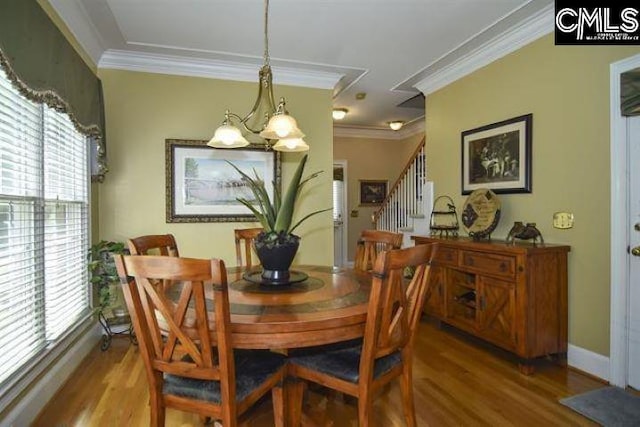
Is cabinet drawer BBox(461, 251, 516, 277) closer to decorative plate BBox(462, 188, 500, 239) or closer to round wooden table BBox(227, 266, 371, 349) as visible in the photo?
decorative plate BBox(462, 188, 500, 239)

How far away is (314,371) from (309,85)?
316cm

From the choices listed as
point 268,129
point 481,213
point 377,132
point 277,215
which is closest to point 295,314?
point 277,215

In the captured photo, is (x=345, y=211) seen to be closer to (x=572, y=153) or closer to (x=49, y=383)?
(x=572, y=153)


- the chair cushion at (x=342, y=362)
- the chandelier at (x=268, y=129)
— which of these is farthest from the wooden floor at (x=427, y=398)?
the chandelier at (x=268, y=129)

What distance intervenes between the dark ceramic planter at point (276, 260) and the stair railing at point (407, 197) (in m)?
2.71

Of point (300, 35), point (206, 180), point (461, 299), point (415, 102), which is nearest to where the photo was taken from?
point (300, 35)

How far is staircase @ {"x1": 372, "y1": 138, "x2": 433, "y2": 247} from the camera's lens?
4.18 metres

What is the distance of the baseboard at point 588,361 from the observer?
2.37 m

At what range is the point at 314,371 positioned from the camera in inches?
64.0

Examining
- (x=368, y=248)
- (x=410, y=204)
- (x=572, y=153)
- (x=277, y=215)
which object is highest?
(x=572, y=153)

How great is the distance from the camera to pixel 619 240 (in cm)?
228

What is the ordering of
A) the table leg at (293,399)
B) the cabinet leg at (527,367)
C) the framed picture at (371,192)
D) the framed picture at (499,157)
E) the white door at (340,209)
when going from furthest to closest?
the framed picture at (371,192) → the white door at (340,209) → the framed picture at (499,157) → the cabinet leg at (527,367) → the table leg at (293,399)

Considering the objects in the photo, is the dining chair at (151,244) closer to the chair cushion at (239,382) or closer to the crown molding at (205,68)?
the chair cushion at (239,382)

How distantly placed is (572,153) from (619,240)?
2.27 feet
